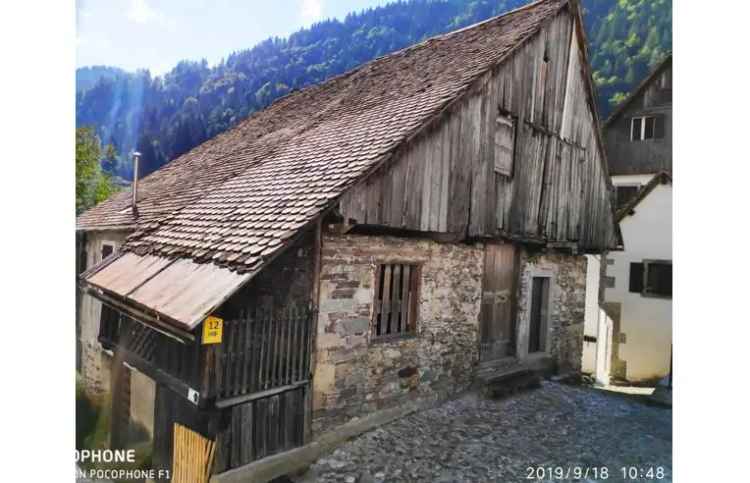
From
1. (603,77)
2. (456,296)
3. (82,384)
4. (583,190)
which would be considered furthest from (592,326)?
(82,384)

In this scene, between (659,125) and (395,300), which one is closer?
(659,125)

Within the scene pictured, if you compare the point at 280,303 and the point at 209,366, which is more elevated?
the point at 280,303

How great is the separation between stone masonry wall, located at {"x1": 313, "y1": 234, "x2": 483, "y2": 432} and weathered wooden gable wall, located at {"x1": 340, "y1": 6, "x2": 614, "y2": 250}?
17.3 inches

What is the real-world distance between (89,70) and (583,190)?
23.7 feet

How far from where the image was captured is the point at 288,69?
19.5 ft

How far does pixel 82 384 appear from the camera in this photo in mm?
4246

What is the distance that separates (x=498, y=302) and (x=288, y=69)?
4.36m

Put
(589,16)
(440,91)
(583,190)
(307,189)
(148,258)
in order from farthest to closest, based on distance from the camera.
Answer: (583,190)
(589,16)
(440,91)
(148,258)
(307,189)

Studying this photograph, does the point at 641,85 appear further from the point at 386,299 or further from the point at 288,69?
the point at 288,69

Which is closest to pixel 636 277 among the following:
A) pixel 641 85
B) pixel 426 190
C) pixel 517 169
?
pixel 517 169

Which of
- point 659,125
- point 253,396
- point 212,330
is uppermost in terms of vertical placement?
point 659,125

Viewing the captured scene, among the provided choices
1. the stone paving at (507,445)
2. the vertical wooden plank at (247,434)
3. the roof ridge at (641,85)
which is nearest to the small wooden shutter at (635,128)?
the roof ridge at (641,85)

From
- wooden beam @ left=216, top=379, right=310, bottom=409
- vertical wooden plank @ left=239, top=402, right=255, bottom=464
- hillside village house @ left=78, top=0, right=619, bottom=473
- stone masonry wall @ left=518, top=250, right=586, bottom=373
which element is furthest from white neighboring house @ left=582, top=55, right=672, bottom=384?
vertical wooden plank @ left=239, top=402, right=255, bottom=464

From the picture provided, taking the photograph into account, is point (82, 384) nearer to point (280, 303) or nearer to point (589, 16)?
point (280, 303)
